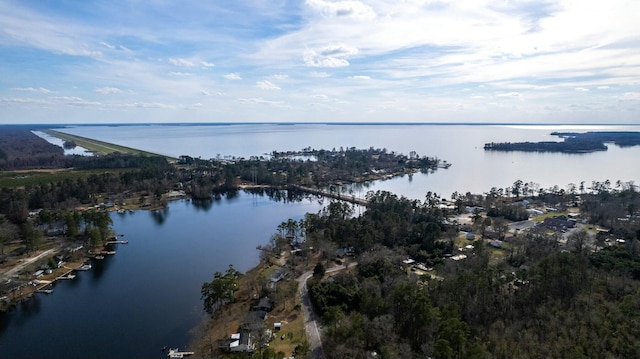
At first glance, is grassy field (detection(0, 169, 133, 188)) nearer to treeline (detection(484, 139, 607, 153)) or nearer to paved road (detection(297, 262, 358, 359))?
paved road (detection(297, 262, 358, 359))

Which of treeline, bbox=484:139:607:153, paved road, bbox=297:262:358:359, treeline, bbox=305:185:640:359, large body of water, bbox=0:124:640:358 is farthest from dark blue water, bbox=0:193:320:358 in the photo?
treeline, bbox=484:139:607:153

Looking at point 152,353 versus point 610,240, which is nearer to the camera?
point 152,353

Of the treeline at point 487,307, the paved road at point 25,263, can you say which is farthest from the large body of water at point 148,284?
the treeline at point 487,307

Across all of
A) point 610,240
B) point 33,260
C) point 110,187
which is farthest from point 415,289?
point 110,187

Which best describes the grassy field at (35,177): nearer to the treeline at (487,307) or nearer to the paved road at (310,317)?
the paved road at (310,317)

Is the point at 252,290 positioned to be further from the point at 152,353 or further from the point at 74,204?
the point at 74,204

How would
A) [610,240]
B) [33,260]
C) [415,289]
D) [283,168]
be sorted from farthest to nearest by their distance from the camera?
1. [283,168]
2. [610,240]
3. [33,260]
4. [415,289]

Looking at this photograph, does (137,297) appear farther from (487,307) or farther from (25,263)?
(487,307)
